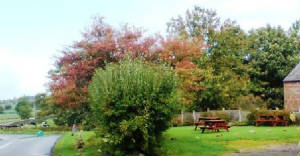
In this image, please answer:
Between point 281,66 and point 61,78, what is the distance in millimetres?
30184

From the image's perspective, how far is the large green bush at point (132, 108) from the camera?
14484 millimetres

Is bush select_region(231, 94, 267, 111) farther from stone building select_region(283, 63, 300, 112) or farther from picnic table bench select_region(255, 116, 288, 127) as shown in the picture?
picnic table bench select_region(255, 116, 288, 127)

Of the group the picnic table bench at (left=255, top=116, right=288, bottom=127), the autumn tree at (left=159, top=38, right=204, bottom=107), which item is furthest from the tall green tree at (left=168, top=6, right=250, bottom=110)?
the autumn tree at (left=159, top=38, right=204, bottom=107)

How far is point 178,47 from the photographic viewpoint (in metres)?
23.7

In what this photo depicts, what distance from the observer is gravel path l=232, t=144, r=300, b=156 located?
14531 mm

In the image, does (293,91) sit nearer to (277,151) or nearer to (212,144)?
(212,144)

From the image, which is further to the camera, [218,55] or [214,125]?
[218,55]

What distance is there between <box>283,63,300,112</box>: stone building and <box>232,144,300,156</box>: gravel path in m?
20.0

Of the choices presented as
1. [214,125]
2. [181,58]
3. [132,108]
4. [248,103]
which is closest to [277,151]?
[132,108]

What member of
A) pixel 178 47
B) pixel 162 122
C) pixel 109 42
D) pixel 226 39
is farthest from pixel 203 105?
pixel 162 122

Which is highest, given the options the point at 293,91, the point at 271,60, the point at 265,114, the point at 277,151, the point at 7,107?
the point at 271,60

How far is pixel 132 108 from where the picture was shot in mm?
14695

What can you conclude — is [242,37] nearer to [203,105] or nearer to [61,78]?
[203,105]

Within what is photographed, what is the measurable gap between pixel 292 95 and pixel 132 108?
2529 centimetres
